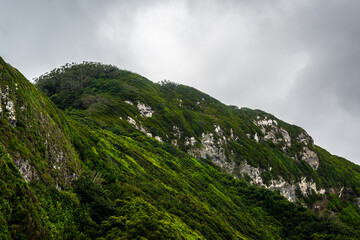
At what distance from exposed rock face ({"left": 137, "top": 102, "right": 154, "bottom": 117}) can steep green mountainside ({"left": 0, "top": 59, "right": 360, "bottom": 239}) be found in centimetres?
68

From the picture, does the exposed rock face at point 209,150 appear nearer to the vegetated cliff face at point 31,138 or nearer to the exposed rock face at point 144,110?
the exposed rock face at point 144,110

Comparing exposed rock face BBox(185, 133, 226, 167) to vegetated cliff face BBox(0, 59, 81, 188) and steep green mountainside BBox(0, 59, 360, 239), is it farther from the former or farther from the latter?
vegetated cliff face BBox(0, 59, 81, 188)

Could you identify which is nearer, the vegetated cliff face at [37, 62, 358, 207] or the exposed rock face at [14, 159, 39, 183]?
the exposed rock face at [14, 159, 39, 183]

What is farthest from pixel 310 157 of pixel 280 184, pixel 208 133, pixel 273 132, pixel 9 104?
pixel 9 104

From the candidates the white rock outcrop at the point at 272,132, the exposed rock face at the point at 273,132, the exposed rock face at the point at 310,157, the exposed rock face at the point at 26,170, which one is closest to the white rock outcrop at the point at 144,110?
the white rock outcrop at the point at 272,132

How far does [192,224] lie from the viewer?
136 ft

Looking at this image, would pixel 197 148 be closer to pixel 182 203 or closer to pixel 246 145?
pixel 246 145

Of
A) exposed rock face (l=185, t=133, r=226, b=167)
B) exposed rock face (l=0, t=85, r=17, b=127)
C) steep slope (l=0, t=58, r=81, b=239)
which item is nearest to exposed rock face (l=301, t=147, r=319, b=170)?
exposed rock face (l=185, t=133, r=226, b=167)

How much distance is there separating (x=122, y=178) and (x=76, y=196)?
515 inches

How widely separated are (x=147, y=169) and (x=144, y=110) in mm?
66114

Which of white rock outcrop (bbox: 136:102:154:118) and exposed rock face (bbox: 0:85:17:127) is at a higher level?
white rock outcrop (bbox: 136:102:154:118)

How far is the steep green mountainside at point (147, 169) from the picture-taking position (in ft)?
76.5

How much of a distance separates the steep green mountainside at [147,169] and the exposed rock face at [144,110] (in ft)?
2.22

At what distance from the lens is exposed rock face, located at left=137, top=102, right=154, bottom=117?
118431mm
